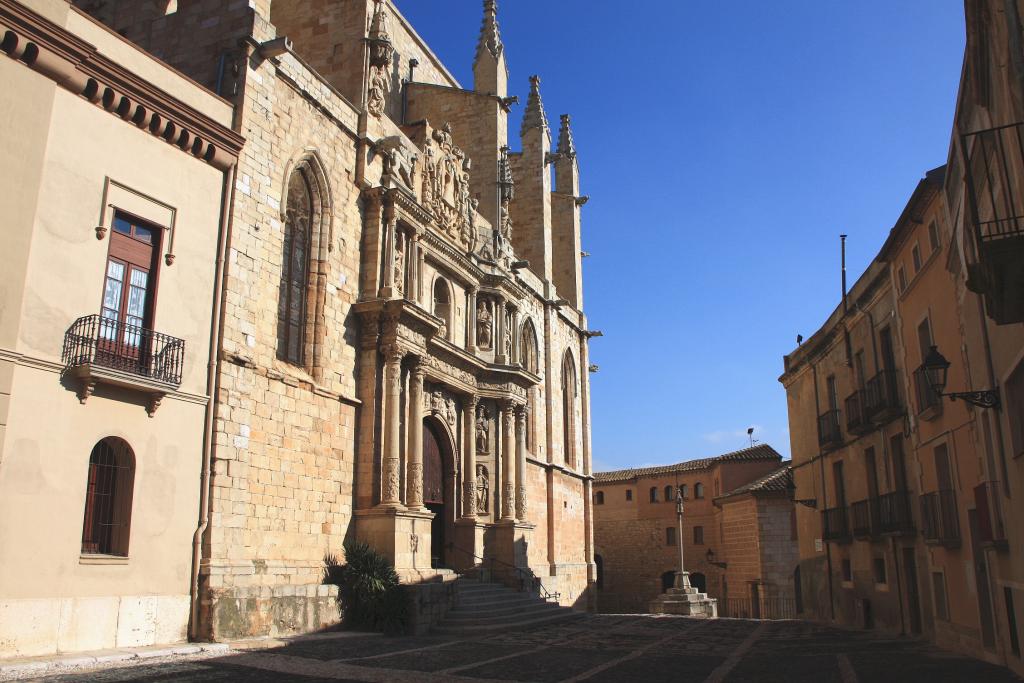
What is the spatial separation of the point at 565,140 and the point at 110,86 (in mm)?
24635

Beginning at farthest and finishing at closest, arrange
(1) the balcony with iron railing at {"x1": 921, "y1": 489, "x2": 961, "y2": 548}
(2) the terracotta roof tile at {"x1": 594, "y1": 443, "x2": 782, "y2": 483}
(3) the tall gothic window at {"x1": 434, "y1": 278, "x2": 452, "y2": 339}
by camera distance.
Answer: (2) the terracotta roof tile at {"x1": 594, "y1": 443, "x2": 782, "y2": 483} < (3) the tall gothic window at {"x1": 434, "y1": 278, "x2": 452, "y2": 339} < (1) the balcony with iron railing at {"x1": 921, "y1": 489, "x2": 961, "y2": 548}

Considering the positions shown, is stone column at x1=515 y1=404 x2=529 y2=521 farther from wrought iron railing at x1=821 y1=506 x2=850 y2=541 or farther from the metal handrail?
wrought iron railing at x1=821 y1=506 x2=850 y2=541

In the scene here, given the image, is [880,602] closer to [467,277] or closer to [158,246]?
[467,277]

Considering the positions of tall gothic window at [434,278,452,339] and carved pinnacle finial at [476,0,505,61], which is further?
carved pinnacle finial at [476,0,505,61]

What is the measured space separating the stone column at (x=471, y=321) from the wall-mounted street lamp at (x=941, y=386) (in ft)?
41.6

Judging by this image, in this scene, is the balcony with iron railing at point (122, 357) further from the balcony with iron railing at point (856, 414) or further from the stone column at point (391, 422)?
the balcony with iron railing at point (856, 414)

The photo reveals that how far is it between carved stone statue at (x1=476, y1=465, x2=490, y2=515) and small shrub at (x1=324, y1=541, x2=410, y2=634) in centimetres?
641

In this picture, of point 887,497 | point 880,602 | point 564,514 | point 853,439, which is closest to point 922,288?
point 887,497

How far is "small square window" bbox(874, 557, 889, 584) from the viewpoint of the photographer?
17547 mm

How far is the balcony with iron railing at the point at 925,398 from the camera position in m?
13.5

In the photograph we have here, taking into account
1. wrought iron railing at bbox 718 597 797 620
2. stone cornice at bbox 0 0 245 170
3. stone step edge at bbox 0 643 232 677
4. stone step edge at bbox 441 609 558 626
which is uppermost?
stone cornice at bbox 0 0 245 170

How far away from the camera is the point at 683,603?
2711cm

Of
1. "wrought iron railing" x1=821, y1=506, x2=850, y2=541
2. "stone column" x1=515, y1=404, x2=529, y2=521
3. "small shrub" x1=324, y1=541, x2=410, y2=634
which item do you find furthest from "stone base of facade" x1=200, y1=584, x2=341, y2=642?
"wrought iron railing" x1=821, y1=506, x2=850, y2=541

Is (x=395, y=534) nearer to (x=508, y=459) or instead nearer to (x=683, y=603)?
(x=508, y=459)
